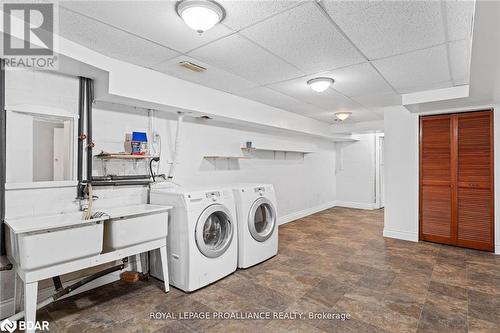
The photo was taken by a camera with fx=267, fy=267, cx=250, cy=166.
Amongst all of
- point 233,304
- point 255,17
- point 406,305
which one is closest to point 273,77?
point 255,17

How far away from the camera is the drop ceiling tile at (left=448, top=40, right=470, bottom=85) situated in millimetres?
2318

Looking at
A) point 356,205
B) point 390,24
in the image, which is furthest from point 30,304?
point 356,205

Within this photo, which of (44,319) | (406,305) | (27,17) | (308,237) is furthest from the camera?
(308,237)

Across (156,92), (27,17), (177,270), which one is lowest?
(177,270)

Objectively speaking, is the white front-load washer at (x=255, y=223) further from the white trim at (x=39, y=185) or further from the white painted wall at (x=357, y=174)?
the white painted wall at (x=357, y=174)

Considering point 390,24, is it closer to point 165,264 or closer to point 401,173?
point 165,264

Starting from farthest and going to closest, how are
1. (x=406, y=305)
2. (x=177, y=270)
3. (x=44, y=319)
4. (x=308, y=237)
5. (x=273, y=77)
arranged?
(x=308, y=237) < (x=273, y=77) < (x=177, y=270) < (x=406, y=305) < (x=44, y=319)

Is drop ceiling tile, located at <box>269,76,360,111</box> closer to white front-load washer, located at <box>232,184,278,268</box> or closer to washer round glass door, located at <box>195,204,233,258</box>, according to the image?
white front-load washer, located at <box>232,184,278,268</box>

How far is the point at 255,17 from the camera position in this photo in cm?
188

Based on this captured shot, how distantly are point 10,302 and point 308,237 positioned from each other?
3.85 m

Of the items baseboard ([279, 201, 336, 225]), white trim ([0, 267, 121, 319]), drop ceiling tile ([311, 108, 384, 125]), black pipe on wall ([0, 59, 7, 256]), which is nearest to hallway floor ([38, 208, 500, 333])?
white trim ([0, 267, 121, 319])

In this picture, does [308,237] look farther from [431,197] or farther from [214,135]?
[214,135]

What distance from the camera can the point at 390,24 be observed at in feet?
6.49

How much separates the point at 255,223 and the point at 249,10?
8.33 ft
